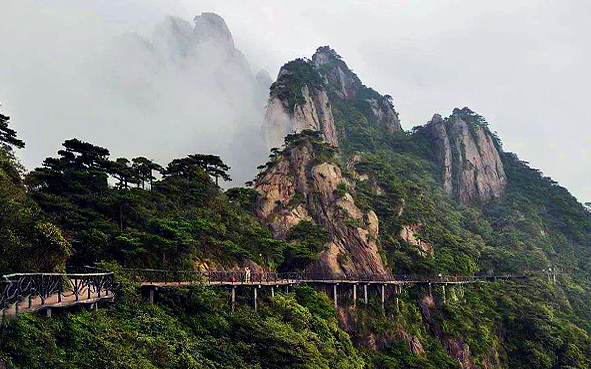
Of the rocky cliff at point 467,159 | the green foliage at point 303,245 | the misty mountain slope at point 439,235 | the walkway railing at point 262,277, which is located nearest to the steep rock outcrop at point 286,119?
the misty mountain slope at point 439,235

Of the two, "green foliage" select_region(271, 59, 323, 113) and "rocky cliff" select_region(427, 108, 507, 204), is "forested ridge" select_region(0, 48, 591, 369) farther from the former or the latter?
"rocky cliff" select_region(427, 108, 507, 204)

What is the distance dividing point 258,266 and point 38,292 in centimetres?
2409

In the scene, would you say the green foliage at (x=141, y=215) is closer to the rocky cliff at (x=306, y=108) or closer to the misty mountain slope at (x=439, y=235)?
the misty mountain slope at (x=439, y=235)

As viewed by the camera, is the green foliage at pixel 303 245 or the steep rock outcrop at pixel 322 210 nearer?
the green foliage at pixel 303 245

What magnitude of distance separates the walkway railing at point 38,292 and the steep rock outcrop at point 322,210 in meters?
27.8

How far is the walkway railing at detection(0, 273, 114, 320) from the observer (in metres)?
14.2

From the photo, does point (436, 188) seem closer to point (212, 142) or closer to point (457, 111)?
point (457, 111)

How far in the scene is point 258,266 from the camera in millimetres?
39031

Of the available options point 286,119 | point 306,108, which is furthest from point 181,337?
point 306,108

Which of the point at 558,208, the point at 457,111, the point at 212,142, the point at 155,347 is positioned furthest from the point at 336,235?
the point at 457,111

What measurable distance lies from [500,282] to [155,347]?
51.7m

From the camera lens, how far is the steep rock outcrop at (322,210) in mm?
46941

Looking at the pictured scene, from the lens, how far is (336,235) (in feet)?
161

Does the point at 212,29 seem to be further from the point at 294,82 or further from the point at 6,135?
the point at 6,135
